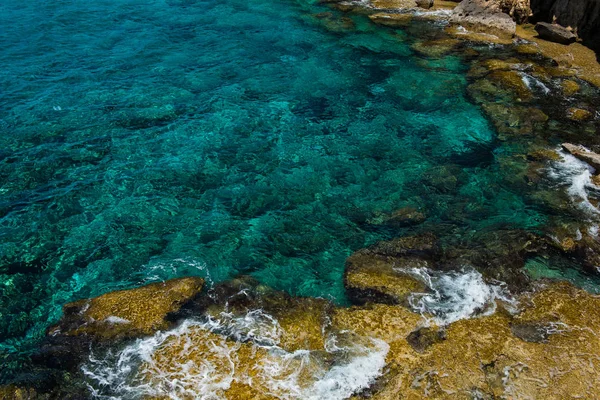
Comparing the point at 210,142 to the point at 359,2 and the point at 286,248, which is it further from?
the point at 359,2

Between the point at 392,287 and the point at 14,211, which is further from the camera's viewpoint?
the point at 14,211

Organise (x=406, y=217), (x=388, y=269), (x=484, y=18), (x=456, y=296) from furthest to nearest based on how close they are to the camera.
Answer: (x=484, y=18), (x=406, y=217), (x=388, y=269), (x=456, y=296)

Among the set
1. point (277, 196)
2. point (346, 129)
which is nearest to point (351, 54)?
point (346, 129)

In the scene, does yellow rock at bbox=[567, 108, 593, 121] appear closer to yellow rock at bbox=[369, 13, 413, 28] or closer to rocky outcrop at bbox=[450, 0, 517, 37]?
rocky outcrop at bbox=[450, 0, 517, 37]

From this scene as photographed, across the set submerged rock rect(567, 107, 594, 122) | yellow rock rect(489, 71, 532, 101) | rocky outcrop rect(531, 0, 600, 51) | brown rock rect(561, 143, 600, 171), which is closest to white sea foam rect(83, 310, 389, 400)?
brown rock rect(561, 143, 600, 171)

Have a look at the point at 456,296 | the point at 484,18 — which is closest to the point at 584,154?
the point at 456,296

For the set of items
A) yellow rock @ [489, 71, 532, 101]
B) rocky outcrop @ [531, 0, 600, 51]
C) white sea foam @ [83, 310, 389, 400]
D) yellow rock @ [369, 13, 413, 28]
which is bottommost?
white sea foam @ [83, 310, 389, 400]

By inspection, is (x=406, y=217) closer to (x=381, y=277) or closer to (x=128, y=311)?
(x=381, y=277)
